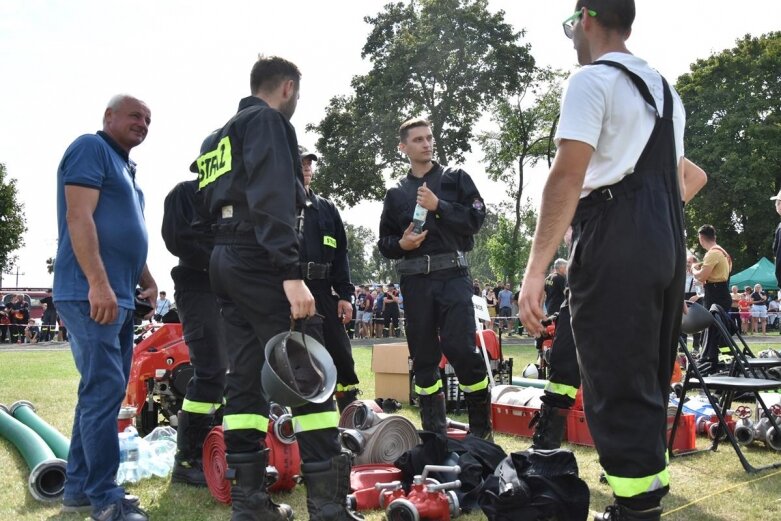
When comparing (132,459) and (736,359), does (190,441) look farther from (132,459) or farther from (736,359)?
(736,359)

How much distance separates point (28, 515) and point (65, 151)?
6.93 ft

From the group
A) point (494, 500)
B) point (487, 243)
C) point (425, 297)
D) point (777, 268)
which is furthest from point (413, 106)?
point (494, 500)

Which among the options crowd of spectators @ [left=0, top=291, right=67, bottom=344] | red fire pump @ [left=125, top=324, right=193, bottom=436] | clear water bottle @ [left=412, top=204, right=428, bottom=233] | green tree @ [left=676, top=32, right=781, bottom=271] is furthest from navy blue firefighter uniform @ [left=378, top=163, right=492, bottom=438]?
green tree @ [left=676, top=32, right=781, bottom=271]

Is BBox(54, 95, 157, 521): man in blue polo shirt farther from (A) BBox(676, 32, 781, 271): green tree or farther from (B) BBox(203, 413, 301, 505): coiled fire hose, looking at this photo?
(A) BBox(676, 32, 781, 271): green tree

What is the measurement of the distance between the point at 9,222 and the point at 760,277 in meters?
46.0

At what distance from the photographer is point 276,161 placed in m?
3.27

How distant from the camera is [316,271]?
5602 millimetres

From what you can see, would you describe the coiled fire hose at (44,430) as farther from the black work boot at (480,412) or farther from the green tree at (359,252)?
the green tree at (359,252)

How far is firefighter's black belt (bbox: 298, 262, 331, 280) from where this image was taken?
17.9ft

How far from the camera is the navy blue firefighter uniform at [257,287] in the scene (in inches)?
127

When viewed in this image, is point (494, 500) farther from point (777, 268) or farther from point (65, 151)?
point (777, 268)

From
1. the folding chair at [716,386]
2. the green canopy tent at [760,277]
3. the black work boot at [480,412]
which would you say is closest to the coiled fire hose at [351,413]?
the black work boot at [480,412]

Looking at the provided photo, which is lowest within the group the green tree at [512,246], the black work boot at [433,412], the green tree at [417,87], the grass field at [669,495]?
the grass field at [669,495]

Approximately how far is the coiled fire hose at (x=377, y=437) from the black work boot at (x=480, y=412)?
27.8 inches
